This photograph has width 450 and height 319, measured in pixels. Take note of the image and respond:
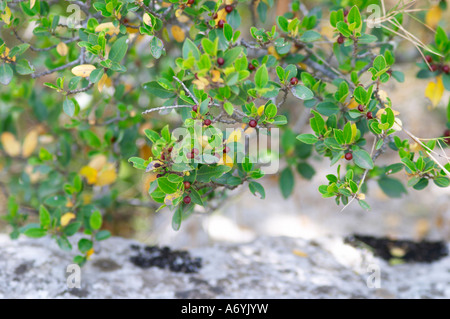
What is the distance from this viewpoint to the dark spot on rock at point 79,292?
1697mm

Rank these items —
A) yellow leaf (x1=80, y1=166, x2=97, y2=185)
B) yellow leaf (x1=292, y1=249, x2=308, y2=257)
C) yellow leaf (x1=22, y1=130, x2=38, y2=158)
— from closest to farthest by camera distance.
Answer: yellow leaf (x1=80, y1=166, x2=97, y2=185)
yellow leaf (x1=292, y1=249, x2=308, y2=257)
yellow leaf (x1=22, y1=130, x2=38, y2=158)

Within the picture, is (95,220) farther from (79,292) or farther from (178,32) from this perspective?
(178,32)

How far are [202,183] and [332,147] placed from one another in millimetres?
449

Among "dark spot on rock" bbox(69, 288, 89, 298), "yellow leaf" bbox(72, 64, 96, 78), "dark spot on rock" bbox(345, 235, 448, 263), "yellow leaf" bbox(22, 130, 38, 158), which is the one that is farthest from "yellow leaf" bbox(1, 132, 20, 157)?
"dark spot on rock" bbox(345, 235, 448, 263)

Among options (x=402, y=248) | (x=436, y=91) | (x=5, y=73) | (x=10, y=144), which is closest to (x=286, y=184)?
(x=402, y=248)

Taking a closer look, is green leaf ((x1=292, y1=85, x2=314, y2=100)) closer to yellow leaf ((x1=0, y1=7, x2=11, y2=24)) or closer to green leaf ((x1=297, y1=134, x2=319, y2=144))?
green leaf ((x1=297, y1=134, x2=319, y2=144))

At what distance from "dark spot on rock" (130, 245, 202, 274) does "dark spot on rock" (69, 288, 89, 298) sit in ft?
0.95

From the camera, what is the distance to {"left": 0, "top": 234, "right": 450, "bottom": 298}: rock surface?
1.75m

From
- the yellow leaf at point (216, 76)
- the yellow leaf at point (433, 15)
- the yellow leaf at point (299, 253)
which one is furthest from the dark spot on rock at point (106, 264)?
the yellow leaf at point (433, 15)

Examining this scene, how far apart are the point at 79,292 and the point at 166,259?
0.44 metres

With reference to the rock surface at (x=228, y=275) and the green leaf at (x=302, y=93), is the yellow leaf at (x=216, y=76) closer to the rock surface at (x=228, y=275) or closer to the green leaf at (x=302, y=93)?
the green leaf at (x=302, y=93)

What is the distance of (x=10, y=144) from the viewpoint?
2.47 metres

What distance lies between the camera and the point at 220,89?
1204mm

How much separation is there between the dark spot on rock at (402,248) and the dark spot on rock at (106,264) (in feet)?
4.04
